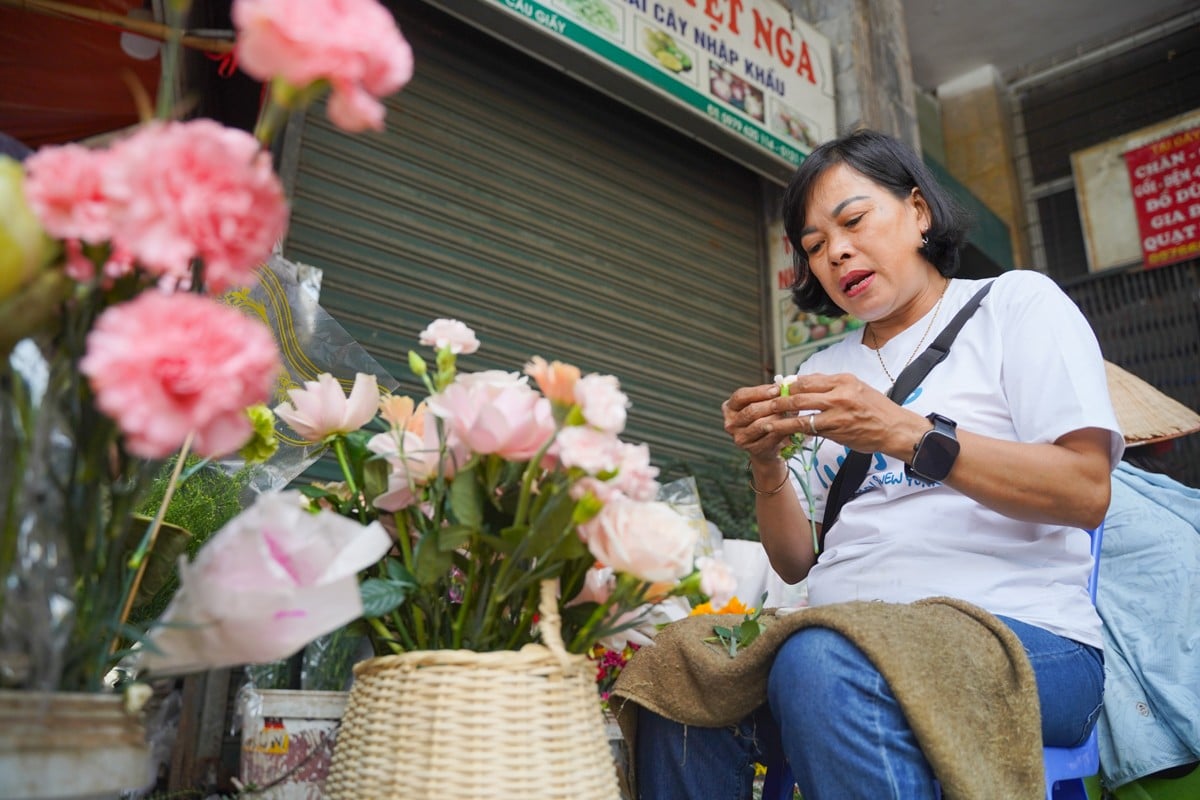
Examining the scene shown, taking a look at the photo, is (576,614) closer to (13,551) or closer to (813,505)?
(13,551)

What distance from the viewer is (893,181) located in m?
1.91

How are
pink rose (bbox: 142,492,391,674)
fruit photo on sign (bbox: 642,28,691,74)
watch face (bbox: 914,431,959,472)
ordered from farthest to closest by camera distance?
fruit photo on sign (bbox: 642,28,691,74) < watch face (bbox: 914,431,959,472) < pink rose (bbox: 142,492,391,674)

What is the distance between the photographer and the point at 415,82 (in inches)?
138

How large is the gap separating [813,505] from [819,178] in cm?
71

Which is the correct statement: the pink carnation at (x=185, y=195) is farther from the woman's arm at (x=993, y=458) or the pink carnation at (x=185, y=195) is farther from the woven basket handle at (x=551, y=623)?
the woman's arm at (x=993, y=458)

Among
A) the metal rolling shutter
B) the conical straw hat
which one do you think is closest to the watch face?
the conical straw hat

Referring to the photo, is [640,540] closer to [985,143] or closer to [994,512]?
[994,512]

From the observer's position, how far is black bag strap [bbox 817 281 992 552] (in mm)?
1685

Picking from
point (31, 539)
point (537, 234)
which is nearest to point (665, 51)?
point (537, 234)

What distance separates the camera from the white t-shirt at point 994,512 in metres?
1.47

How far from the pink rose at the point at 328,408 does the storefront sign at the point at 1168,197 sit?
19.2 feet

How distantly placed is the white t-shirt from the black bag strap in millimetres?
16

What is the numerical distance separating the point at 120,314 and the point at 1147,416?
116 inches

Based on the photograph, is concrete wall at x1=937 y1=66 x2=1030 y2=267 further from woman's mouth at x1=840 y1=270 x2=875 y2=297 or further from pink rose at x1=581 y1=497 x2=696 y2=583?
pink rose at x1=581 y1=497 x2=696 y2=583
